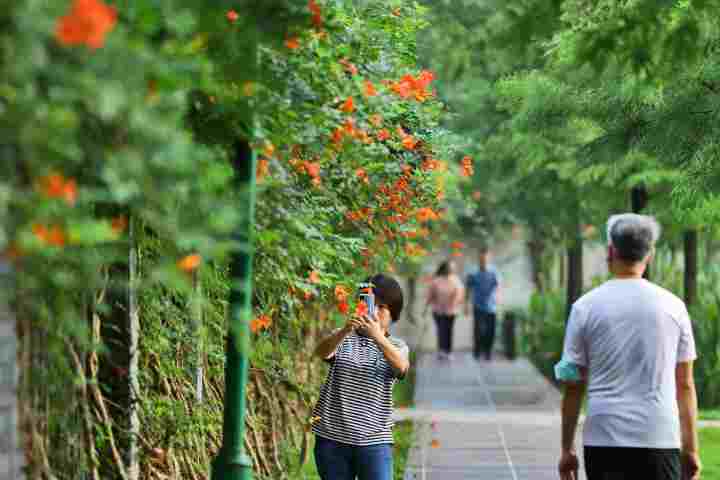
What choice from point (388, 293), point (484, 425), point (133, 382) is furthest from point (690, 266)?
point (133, 382)

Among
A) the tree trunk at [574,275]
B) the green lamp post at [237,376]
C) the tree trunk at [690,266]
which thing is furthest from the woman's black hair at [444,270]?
the green lamp post at [237,376]

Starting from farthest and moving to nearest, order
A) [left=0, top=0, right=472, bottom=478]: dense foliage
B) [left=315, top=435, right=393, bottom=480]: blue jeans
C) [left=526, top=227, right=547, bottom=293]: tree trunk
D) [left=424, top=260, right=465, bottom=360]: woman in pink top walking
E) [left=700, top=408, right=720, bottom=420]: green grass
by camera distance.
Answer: [left=526, top=227, right=547, bottom=293]: tree trunk
[left=424, top=260, right=465, bottom=360]: woman in pink top walking
[left=700, top=408, right=720, bottom=420]: green grass
[left=315, top=435, right=393, bottom=480]: blue jeans
[left=0, top=0, right=472, bottom=478]: dense foliage

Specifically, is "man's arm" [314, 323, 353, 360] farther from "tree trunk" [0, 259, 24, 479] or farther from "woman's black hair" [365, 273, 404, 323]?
"tree trunk" [0, 259, 24, 479]

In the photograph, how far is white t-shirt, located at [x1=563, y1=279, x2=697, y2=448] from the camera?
541 centimetres

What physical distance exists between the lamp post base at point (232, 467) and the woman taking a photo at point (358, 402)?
3.48 ft

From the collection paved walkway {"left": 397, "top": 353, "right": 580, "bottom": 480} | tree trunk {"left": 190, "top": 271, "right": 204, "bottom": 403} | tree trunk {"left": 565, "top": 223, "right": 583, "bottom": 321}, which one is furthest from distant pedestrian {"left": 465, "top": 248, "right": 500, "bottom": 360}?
tree trunk {"left": 190, "top": 271, "right": 204, "bottom": 403}

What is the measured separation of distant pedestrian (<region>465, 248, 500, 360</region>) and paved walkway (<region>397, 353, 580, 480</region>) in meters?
1.74

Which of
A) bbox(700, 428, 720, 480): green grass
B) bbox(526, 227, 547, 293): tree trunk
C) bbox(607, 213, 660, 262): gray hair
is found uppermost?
bbox(526, 227, 547, 293): tree trunk

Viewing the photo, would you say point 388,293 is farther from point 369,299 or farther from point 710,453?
point 710,453

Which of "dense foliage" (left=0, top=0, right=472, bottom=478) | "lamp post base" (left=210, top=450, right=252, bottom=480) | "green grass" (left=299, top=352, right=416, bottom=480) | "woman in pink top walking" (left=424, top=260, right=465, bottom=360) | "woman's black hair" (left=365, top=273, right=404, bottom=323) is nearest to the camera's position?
"dense foliage" (left=0, top=0, right=472, bottom=478)

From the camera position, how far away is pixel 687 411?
565 cm

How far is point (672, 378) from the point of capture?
553cm

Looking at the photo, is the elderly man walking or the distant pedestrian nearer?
the elderly man walking

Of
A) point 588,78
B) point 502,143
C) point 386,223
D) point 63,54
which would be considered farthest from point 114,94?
point 502,143
